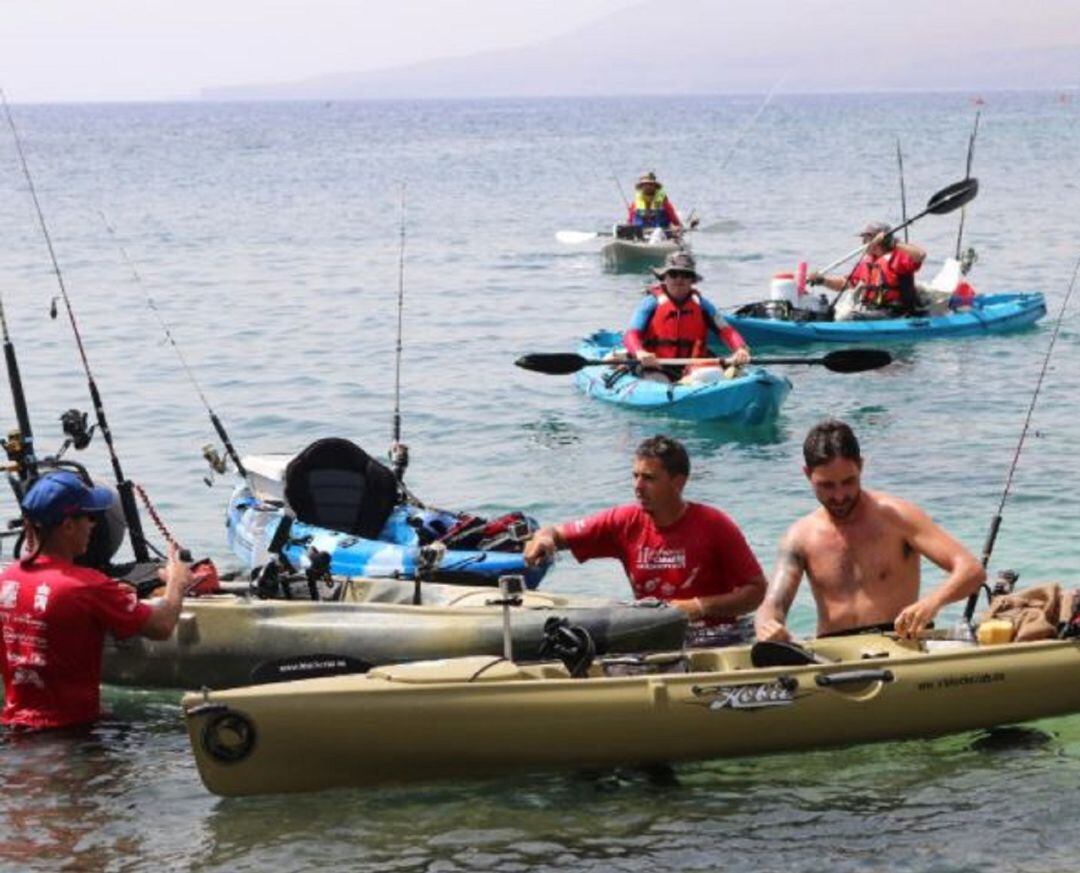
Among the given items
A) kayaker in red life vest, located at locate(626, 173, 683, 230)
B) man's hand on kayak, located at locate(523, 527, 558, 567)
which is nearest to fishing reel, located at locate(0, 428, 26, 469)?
man's hand on kayak, located at locate(523, 527, 558, 567)

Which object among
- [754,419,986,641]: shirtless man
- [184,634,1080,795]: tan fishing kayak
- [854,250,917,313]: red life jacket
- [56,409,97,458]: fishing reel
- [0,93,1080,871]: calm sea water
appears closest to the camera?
[184,634,1080,795]: tan fishing kayak

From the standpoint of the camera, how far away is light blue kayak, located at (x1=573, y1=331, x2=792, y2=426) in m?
17.1

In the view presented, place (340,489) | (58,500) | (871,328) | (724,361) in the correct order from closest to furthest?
(58,500), (340,489), (724,361), (871,328)

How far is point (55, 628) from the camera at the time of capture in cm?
785

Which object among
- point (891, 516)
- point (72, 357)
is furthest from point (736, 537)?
point (72, 357)

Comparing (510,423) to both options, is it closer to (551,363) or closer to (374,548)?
(551,363)

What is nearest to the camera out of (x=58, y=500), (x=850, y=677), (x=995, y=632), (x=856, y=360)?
(x=58, y=500)

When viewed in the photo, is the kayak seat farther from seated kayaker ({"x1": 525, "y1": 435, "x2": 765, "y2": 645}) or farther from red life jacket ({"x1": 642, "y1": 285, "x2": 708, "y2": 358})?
red life jacket ({"x1": 642, "y1": 285, "x2": 708, "y2": 358})

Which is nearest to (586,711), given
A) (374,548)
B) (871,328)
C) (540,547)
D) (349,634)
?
(540,547)

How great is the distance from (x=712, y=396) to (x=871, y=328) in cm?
404

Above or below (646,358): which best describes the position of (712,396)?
below

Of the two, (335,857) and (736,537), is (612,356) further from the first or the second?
(335,857)

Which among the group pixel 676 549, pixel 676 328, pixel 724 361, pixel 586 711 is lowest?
pixel 586 711

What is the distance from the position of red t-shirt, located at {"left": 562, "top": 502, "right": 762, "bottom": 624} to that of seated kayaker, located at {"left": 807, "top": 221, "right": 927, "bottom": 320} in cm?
1218
